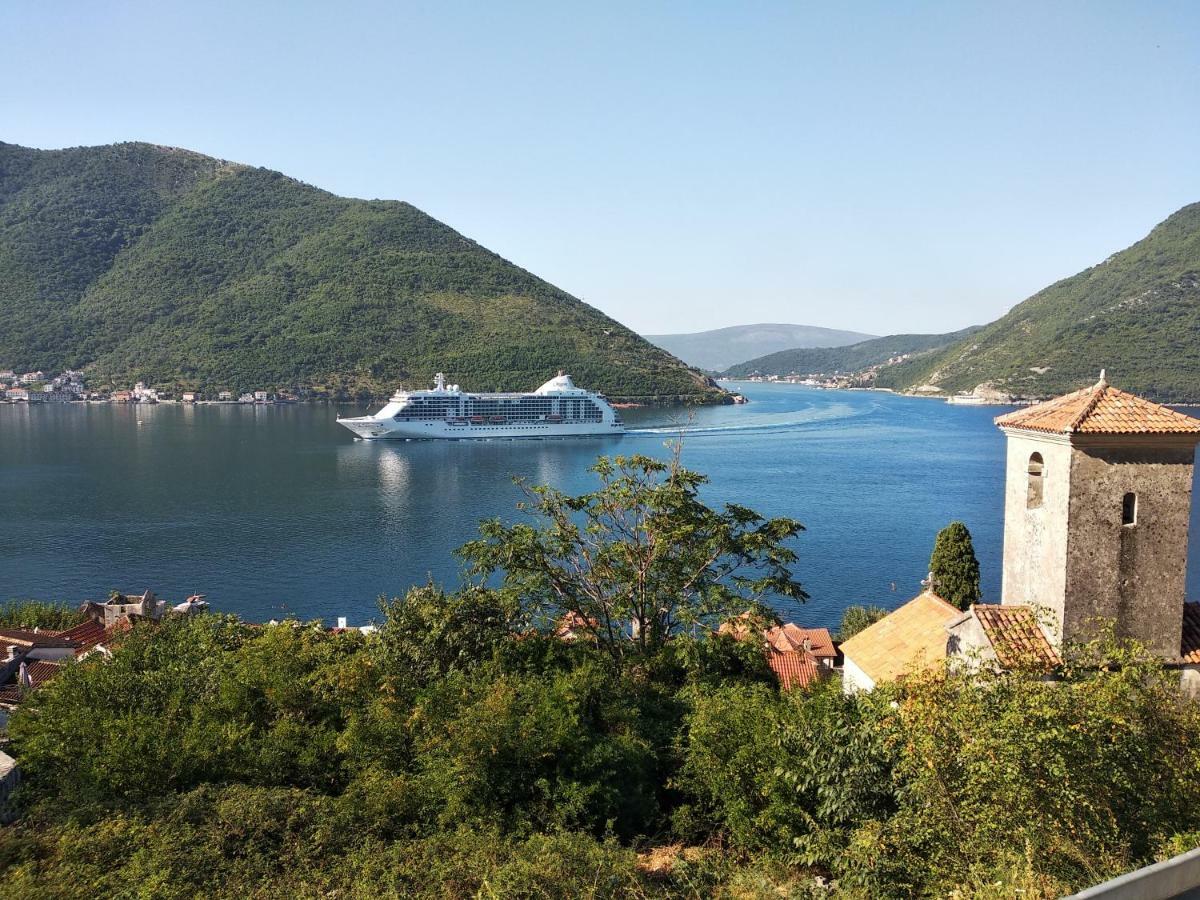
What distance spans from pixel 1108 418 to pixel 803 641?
30.1 ft

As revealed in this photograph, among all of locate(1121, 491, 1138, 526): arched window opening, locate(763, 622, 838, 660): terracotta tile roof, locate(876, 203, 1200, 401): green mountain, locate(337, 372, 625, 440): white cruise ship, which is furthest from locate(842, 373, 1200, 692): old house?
locate(876, 203, 1200, 401): green mountain

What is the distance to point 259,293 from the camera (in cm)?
11481

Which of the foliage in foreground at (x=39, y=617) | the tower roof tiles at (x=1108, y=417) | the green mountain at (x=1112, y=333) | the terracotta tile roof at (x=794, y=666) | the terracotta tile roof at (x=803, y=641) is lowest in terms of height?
the foliage in foreground at (x=39, y=617)

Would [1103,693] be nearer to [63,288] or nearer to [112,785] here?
[112,785]

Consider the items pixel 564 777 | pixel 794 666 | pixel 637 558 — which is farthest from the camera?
pixel 794 666

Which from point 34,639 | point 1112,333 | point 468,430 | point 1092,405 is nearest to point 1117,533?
point 1092,405

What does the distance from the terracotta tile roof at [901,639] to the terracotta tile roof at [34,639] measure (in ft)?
43.2

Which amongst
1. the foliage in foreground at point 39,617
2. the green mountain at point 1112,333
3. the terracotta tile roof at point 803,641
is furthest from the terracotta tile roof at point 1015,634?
the green mountain at point 1112,333

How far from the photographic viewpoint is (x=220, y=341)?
4129 inches

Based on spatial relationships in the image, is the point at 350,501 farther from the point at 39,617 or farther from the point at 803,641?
the point at 803,641

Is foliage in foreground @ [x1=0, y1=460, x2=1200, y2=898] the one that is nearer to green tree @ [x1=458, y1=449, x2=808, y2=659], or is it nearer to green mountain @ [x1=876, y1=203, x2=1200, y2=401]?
green tree @ [x1=458, y1=449, x2=808, y2=659]

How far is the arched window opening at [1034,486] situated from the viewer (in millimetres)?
8234

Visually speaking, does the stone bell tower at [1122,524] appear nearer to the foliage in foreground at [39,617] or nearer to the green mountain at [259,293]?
the foliage in foreground at [39,617]

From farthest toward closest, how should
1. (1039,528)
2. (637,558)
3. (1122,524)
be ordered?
(637,558), (1039,528), (1122,524)
